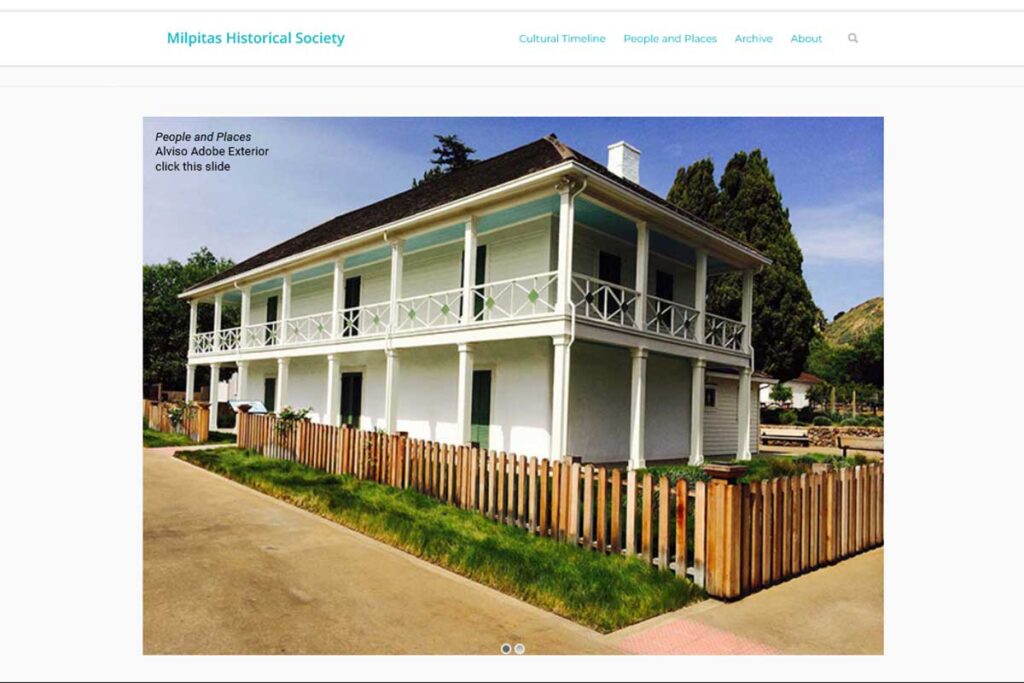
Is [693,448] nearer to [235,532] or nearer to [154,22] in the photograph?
[235,532]

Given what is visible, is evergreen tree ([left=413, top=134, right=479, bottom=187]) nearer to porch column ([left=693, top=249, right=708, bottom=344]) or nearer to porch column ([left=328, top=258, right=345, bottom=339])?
porch column ([left=328, top=258, right=345, bottom=339])

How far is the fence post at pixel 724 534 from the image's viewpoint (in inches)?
207

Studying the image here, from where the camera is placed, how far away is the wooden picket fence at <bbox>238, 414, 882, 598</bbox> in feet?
17.8

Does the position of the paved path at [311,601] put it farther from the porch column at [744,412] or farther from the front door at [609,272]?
the porch column at [744,412]

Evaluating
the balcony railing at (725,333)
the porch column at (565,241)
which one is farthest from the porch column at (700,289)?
the porch column at (565,241)

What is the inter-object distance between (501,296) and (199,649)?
9944 millimetres

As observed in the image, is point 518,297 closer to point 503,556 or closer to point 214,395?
point 503,556

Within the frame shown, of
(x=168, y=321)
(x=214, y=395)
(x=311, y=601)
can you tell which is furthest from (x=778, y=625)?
(x=168, y=321)

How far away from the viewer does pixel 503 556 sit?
19.4 feet

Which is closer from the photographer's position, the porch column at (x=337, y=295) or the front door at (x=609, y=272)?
the front door at (x=609, y=272)

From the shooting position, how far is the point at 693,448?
14125 millimetres

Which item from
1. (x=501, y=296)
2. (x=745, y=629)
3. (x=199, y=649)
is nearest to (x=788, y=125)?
(x=745, y=629)

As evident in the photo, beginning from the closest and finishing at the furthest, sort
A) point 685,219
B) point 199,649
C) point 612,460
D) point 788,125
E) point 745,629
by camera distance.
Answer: point 199,649, point 745,629, point 788,125, point 685,219, point 612,460

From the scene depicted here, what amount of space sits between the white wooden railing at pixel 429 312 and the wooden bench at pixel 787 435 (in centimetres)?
1342
